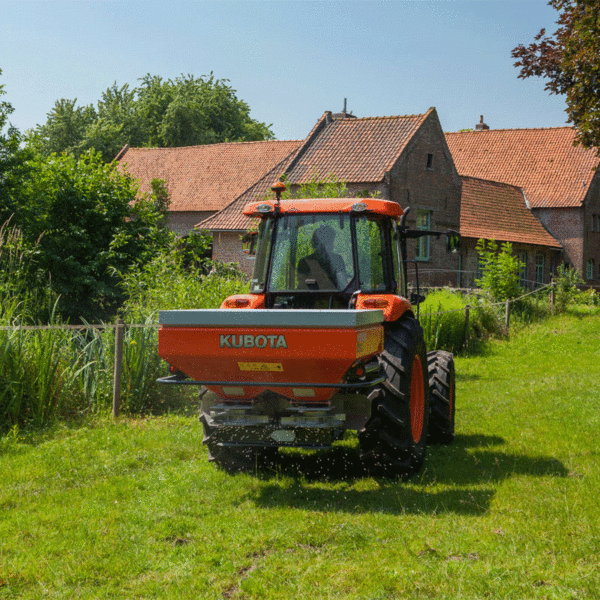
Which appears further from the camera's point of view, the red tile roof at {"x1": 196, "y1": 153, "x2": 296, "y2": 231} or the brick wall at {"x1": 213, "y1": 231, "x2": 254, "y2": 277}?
the brick wall at {"x1": 213, "y1": 231, "x2": 254, "y2": 277}

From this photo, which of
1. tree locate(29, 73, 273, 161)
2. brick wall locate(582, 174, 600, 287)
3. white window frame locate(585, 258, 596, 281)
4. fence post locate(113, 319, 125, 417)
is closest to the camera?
fence post locate(113, 319, 125, 417)

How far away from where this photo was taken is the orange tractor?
20.2 feet

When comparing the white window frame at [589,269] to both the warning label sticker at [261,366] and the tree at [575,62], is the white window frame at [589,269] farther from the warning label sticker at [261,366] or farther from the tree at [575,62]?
the warning label sticker at [261,366]

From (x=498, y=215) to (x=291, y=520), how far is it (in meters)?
35.3

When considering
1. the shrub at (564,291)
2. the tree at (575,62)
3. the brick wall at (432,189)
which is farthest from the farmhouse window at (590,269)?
the tree at (575,62)

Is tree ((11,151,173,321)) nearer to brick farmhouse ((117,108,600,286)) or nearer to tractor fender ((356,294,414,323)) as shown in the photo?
brick farmhouse ((117,108,600,286))

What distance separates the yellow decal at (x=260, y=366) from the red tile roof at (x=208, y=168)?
3498cm

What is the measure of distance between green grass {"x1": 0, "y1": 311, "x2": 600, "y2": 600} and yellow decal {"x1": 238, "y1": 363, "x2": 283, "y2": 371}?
1012mm

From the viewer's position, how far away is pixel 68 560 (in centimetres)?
495

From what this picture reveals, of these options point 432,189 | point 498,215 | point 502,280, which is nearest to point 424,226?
point 432,189

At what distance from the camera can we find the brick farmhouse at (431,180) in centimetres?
3112

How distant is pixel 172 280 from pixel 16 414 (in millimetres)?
4473

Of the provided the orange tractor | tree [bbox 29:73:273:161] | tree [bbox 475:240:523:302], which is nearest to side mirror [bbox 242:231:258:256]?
the orange tractor

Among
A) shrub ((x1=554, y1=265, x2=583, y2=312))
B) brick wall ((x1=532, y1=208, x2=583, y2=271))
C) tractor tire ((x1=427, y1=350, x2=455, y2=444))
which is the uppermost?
brick wall ((x1=532, y1=208, x2=583, y2=271))
